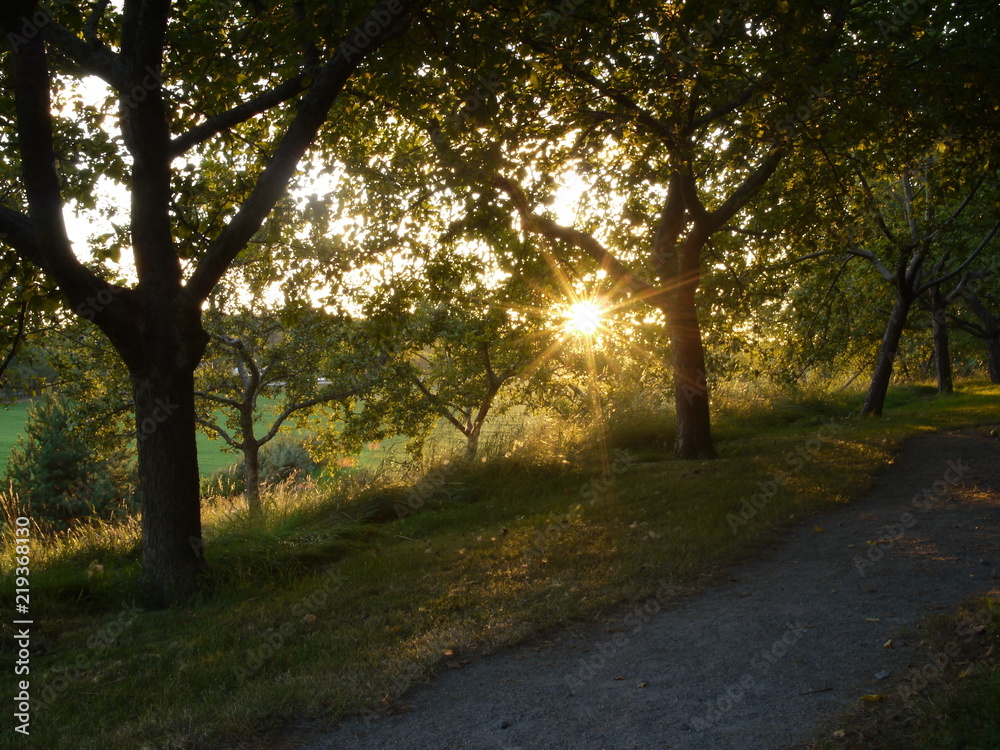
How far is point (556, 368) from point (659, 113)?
8.79m

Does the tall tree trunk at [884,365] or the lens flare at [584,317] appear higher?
the lens flare at [584,317]

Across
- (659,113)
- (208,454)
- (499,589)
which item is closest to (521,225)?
(659,113)

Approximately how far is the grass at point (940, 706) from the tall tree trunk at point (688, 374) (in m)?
7.73

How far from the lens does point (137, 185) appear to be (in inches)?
264

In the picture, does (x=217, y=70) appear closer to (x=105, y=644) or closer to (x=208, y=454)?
(x=105, y=644)

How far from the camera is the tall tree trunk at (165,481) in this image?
6.71 meters

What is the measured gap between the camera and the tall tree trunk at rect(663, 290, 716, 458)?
11.9m
